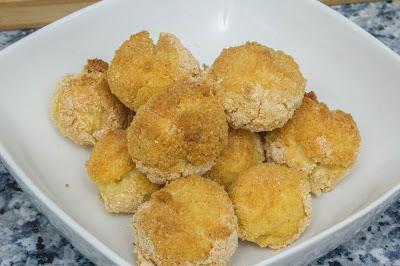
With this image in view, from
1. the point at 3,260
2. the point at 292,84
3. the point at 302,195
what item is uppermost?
the point at 292,84

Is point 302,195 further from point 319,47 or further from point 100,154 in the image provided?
point 319,47

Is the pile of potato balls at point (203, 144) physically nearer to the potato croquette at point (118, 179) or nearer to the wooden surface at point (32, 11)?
the potato croquette at point (118, 179)

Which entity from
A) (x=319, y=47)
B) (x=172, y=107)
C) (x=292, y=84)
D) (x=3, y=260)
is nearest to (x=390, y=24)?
(x=319, y=47)

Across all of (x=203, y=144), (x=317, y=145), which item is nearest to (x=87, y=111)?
(x=203, y=144)

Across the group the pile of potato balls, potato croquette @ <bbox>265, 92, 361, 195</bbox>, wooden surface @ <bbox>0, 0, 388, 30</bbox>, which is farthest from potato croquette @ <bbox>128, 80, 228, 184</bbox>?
wooden surface @ <bbox>0, 0, 388, 30</bbox>

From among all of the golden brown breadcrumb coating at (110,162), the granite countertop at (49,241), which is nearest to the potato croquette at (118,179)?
the golden brown breadcrumb coating at (110,162)

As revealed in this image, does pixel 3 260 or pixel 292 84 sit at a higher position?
pixel 292 84

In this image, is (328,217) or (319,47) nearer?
(328,217)
